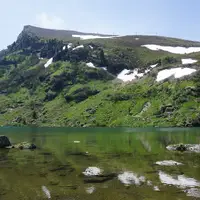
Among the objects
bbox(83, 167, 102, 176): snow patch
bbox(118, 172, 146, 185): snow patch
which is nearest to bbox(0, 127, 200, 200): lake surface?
bbox(118, 172, 146, 185): snow patch

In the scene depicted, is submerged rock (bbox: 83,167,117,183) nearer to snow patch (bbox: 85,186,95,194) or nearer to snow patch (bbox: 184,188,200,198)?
snow patch (bbox: 85,186,95,194)

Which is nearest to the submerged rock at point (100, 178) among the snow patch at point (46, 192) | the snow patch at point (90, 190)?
the snow patch at point (90, 190)

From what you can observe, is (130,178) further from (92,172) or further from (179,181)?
(179,181)

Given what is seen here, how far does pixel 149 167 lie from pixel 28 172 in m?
16.0

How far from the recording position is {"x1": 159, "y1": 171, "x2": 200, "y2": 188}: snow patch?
30.0m

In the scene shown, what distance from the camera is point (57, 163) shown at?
45.3m

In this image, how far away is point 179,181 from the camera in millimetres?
31859

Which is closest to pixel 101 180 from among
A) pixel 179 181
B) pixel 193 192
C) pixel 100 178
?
pixel 100 178

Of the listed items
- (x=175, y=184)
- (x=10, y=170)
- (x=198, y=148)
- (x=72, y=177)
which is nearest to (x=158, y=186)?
(x=175, y=184)

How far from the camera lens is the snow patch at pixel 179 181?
98.6 feet

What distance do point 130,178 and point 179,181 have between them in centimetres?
534

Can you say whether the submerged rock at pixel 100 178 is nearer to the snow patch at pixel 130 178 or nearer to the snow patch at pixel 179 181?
the snow patch at pixel 130 178

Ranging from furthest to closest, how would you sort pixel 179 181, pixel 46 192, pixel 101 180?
pixel 101 180, pixel 179 181, pixel 46 192

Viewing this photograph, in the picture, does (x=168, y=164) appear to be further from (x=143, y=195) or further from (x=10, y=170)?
(x=10, y=170)
